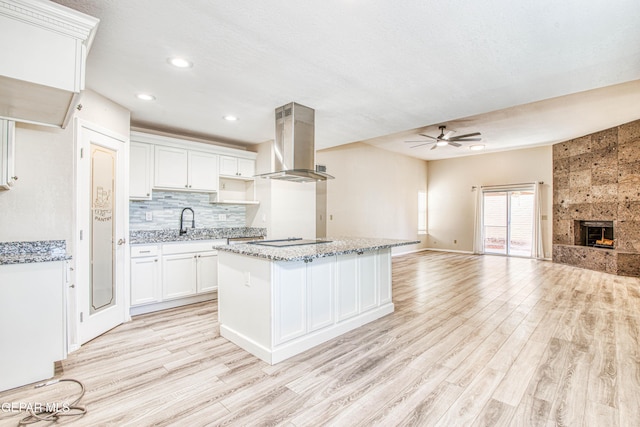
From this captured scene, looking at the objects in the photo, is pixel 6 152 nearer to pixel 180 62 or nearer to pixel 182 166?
pixel 180 62

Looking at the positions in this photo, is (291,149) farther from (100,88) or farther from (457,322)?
(457,322)

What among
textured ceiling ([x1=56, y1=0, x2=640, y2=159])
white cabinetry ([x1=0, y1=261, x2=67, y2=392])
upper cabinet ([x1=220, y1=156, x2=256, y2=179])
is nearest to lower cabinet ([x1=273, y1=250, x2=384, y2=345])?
white cabinetry ([x1=0, y1=261, x2=67, y2=392])

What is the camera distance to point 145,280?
3.79m

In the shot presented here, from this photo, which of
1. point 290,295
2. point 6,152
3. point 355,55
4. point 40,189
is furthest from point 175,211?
point 355,55

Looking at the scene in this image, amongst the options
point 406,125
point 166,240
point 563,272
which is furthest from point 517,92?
point 563,272

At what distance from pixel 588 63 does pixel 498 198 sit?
6.87 metres

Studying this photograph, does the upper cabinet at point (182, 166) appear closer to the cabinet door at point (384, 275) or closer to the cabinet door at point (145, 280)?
the cabinet door at point (145, 280)

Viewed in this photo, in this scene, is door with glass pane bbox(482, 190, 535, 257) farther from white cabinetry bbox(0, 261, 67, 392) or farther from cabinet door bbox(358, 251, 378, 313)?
white cabinetry bbox(0, 261, 67, 392)

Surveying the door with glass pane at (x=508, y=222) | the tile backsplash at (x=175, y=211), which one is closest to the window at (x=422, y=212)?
the door with glass pane at (x=508, y=222)

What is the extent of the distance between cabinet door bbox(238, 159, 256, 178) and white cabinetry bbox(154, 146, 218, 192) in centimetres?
44

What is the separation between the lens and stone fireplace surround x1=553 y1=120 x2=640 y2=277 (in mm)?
5891

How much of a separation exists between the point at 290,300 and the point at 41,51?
2.32 meters

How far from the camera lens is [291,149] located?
3.55m

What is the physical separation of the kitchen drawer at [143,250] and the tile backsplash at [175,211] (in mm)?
530
